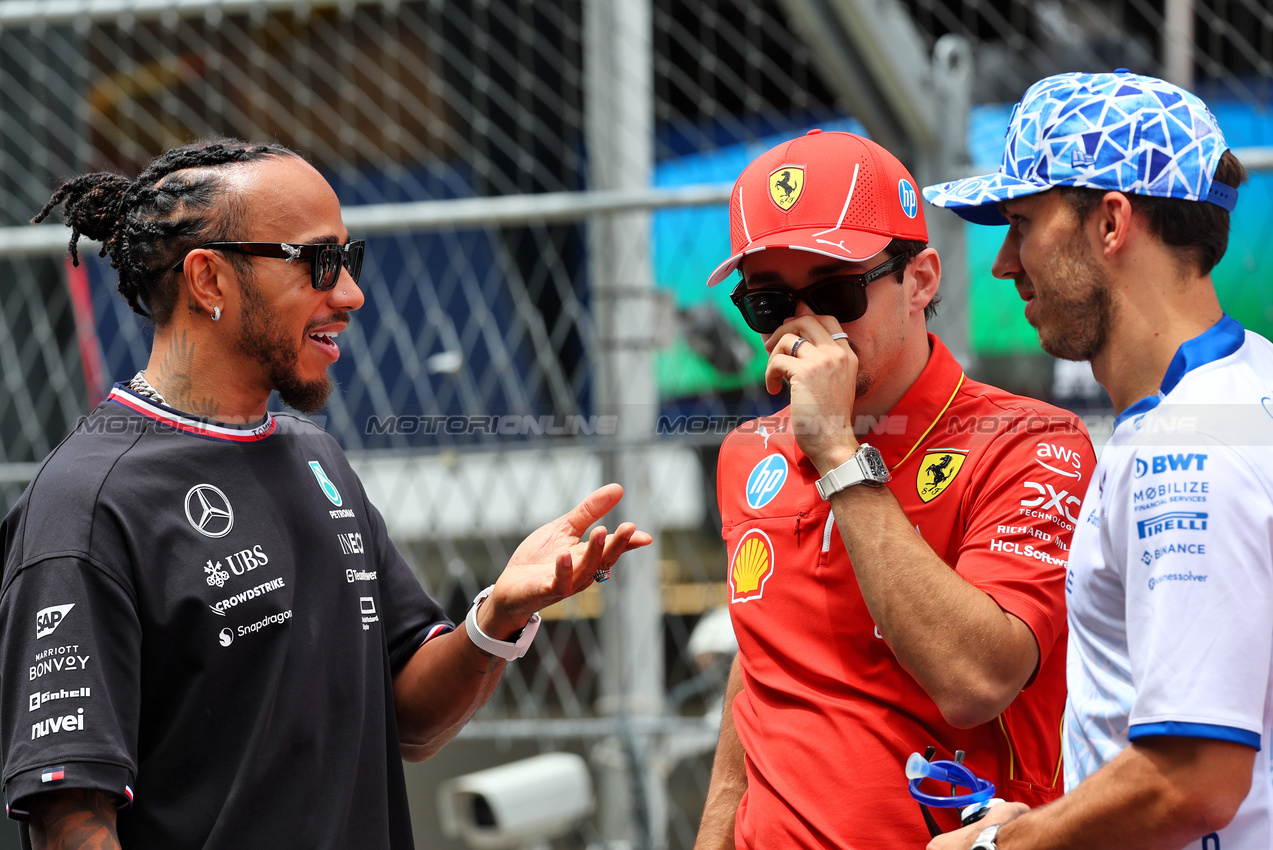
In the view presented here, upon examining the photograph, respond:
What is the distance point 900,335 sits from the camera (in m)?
1.92

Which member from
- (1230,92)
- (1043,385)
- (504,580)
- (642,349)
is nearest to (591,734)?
(642,349)

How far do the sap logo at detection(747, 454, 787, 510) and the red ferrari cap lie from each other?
0.35 meters

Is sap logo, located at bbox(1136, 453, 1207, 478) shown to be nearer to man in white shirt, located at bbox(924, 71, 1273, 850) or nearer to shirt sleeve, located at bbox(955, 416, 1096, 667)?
man in white shirt, located at bbox(924, 71, 1273, 850)

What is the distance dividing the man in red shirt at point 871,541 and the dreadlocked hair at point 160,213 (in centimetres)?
85

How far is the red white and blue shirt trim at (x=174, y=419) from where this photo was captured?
1.81m

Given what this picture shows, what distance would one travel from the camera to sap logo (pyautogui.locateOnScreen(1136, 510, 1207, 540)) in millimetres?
1304

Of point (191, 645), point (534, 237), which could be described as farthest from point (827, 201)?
point (534, 237)

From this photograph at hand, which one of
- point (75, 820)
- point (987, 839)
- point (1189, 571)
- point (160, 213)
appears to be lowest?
point (987, 839)

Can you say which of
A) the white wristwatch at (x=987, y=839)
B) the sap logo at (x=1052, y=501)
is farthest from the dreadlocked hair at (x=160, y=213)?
the white wristwatch at (x=987, y=839)

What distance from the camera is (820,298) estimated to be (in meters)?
1.91

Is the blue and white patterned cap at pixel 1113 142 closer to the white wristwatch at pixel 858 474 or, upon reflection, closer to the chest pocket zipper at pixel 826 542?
the white wristwatch at pixel 858 474

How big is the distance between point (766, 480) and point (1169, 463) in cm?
79

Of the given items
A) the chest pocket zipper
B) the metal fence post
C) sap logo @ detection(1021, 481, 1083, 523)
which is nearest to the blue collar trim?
sap logo @ detection(1021, 481, 1083, 523)

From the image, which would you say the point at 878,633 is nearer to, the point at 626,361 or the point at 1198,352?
the point at 1198,352
